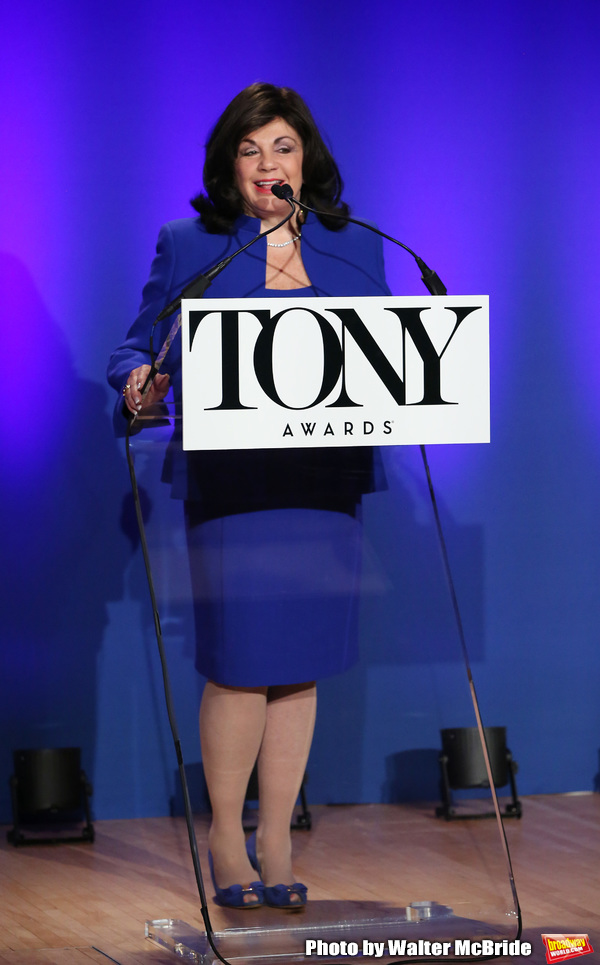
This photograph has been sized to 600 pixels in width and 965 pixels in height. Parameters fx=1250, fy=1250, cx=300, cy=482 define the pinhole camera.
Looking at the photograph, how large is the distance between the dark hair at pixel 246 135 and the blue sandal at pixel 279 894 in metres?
1.10

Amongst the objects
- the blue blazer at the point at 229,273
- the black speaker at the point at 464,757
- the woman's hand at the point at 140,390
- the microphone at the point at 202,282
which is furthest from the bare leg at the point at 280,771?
the microphone at the point at 202,282

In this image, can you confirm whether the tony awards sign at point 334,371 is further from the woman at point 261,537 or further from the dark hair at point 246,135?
the dark hair at point 246,135

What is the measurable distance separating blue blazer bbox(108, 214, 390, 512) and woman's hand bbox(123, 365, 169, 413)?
0.7 inches

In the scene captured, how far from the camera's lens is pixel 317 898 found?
212 centimetres

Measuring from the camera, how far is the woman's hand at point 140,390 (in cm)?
202

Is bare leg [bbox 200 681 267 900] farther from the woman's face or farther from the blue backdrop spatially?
the blue backdrop

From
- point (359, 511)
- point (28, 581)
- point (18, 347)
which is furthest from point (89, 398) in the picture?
point (359, 511)

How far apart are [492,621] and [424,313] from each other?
176 cm

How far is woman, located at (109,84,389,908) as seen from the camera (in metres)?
2.02

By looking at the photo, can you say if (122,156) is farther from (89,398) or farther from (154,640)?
(154,640)

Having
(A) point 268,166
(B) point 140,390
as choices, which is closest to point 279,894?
(B) point 140,390

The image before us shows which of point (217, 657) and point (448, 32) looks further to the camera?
point (448, 32)

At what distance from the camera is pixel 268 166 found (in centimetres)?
225

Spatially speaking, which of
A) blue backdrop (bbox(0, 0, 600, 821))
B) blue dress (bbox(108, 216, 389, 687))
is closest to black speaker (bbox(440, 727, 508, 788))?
blue dress (bbox(108, 216, 389, 687))
